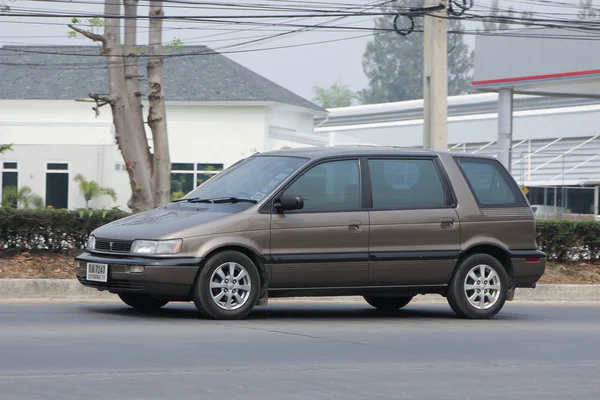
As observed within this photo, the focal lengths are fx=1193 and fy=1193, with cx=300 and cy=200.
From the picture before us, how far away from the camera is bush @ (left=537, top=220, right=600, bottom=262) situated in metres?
17.3

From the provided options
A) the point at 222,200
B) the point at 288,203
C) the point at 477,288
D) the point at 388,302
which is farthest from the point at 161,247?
the point at 477,288

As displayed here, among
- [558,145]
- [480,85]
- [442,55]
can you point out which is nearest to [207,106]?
[558,145]

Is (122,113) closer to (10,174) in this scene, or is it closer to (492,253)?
(492,253)

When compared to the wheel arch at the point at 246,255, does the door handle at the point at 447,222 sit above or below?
above

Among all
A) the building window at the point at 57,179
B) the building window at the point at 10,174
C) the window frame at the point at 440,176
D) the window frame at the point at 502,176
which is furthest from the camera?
the building window at the point at 10,174

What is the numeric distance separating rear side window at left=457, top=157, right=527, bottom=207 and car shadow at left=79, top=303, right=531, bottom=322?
4.21 ft

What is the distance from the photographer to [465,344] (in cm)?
1044

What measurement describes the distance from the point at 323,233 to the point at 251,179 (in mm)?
958

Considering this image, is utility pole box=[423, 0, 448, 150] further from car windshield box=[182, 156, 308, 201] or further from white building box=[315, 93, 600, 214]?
car windshield box=[182, 156, 308, 201]

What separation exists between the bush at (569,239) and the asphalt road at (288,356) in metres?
4.41

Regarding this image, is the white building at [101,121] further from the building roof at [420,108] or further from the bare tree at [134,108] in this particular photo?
the bare tree at [134,108]

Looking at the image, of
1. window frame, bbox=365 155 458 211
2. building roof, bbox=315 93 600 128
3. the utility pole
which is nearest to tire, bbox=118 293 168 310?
window frame, bbox=365 155 458 211

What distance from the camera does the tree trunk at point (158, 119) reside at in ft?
67.5

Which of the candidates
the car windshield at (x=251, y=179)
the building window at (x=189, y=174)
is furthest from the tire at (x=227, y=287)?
the building window at (x=189, y=174)
